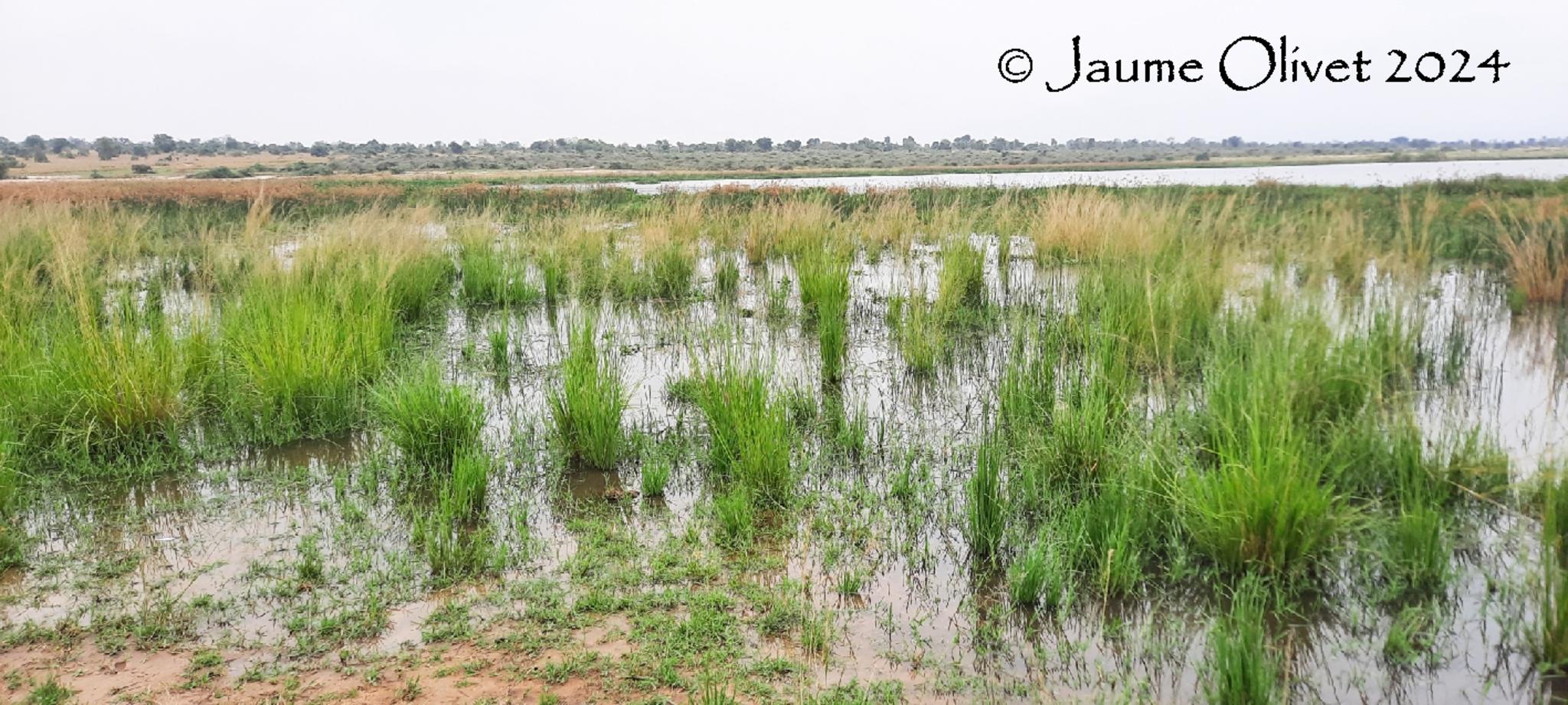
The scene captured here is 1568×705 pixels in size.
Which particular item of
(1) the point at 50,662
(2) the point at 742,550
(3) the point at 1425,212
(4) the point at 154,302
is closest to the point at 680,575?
(2) the point at 742,550

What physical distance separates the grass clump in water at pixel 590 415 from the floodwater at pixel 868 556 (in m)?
0.16

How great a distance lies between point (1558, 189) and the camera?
15.9m

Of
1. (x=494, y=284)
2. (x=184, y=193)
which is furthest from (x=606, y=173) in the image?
(x=494, y=284)

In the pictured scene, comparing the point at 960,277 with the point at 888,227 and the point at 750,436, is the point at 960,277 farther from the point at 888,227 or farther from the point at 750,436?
the point at 750,436

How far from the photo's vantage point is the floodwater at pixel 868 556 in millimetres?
2902

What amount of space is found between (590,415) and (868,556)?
6.27 ft

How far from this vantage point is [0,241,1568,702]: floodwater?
2.90 metres

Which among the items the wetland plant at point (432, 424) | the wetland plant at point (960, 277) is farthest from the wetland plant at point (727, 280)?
the wetland plant at point (432, 424)

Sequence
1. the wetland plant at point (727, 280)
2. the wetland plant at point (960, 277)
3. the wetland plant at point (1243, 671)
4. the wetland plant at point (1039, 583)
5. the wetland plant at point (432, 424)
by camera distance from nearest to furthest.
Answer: the wetland plant at point (1243, 671)
the wetland plant at point (1039, 583)
the wetland plant at point (432, 424)
the wetland plant at point (960, 277)
the wetland plant at point (727, 280)

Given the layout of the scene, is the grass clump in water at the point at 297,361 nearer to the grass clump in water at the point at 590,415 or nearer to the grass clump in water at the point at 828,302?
the grass clump in water at the point at 590,415

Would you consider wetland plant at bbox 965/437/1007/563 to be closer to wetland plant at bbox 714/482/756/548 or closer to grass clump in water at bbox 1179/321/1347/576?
grass clump in water at bbox 1179/321/1347/576

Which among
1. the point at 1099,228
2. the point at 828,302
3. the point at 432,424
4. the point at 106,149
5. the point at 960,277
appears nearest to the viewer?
the point at 432,424

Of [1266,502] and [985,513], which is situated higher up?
[1266,502]

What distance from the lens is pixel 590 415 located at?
16.3 ft
